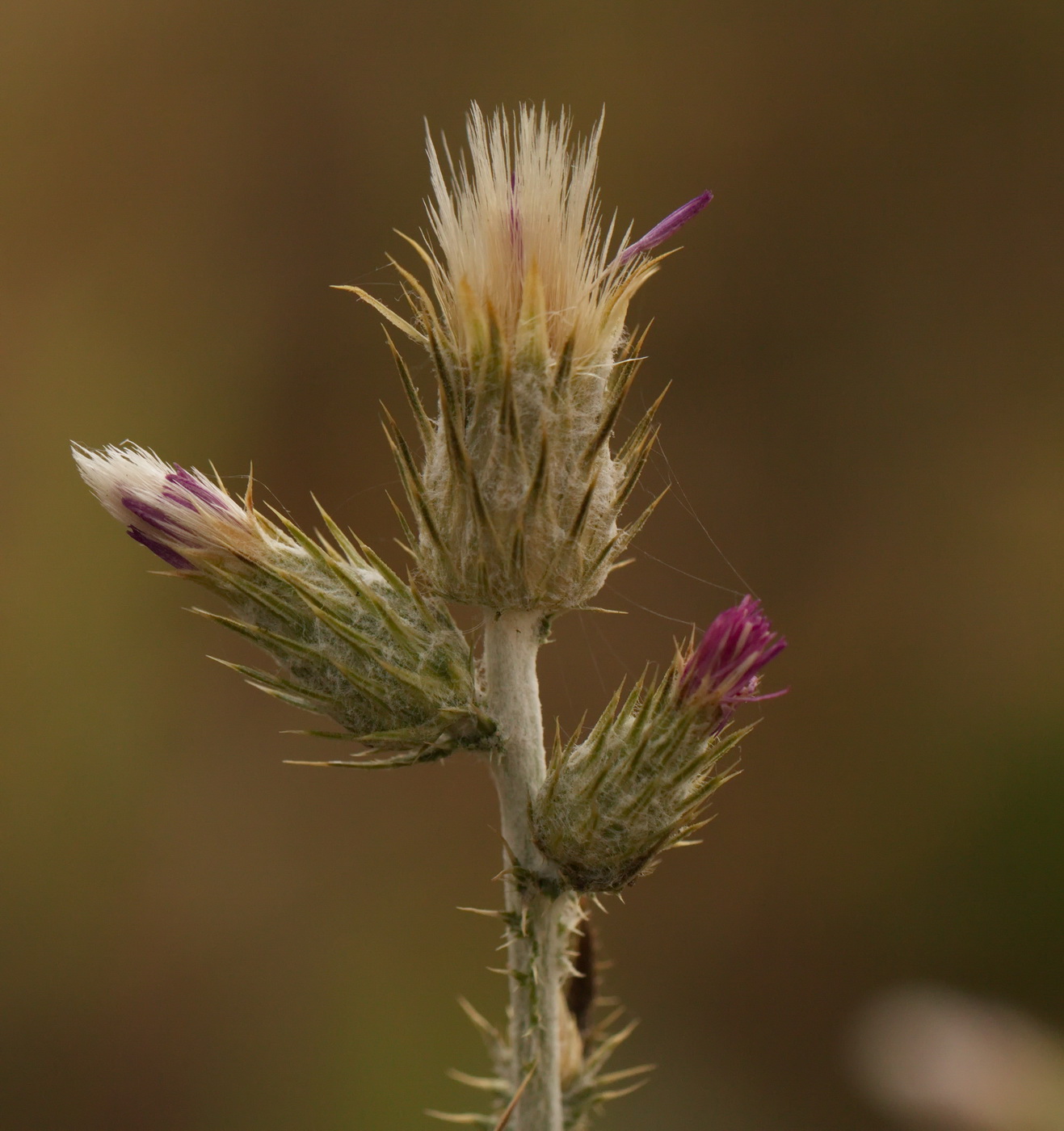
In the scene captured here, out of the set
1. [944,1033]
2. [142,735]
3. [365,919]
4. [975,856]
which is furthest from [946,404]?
[142,735]

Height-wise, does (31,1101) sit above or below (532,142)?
below

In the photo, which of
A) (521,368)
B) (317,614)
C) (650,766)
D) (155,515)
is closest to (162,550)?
(155,515)

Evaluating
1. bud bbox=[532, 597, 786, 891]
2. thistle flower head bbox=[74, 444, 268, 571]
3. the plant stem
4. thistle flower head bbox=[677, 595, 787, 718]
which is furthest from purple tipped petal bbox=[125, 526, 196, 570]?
thistle flower head bbox=[677, 595, 787, 718]

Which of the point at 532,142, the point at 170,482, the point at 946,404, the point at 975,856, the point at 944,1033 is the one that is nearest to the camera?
the point at 532,142

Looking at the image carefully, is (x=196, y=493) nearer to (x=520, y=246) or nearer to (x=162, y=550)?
(x=162, y=550)

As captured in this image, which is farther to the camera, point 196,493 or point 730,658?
point 196,493

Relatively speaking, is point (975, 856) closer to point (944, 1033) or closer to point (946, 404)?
point (944, 1033)

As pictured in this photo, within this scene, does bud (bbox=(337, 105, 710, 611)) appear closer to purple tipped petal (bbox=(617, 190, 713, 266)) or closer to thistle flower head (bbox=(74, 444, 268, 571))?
purple tipped petal (bbox=(617, 190, 713, 266))
